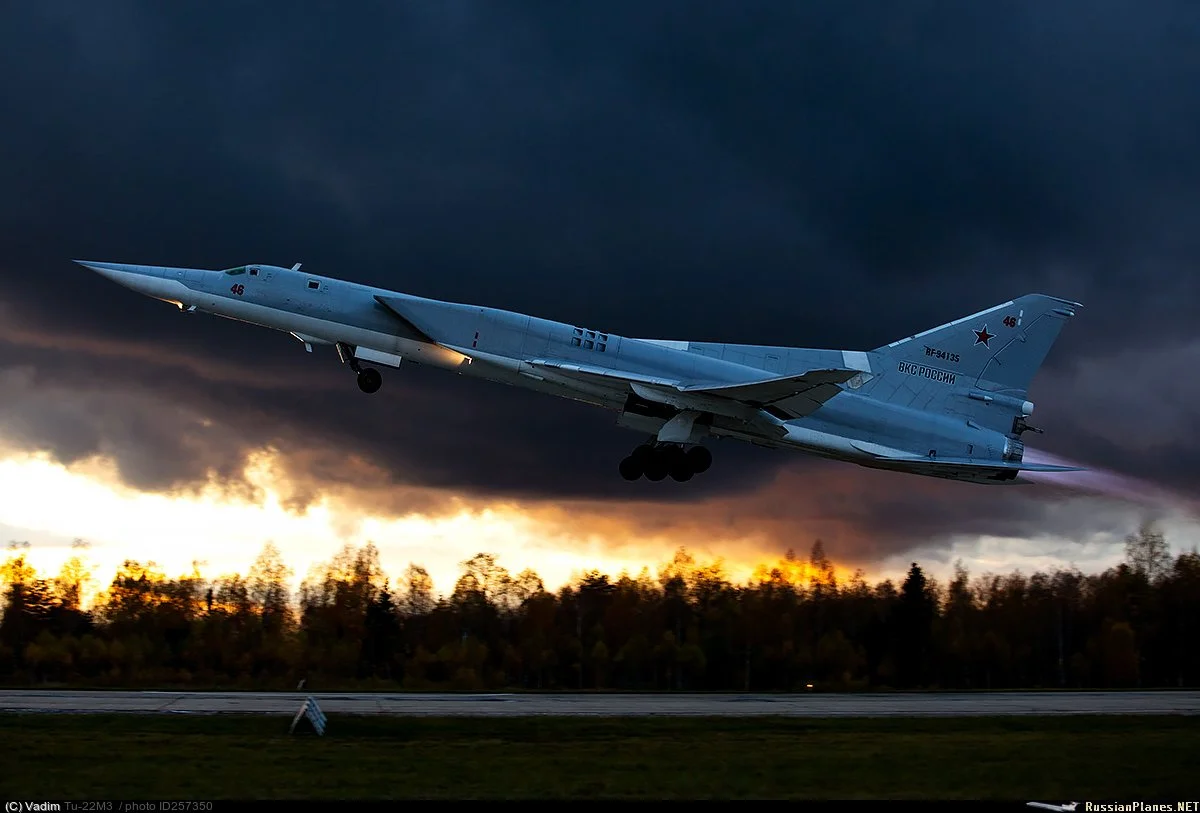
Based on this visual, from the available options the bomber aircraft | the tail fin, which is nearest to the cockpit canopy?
the bomber aircraft

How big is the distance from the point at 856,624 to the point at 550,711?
3538cm

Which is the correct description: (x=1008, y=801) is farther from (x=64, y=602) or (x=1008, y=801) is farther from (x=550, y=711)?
(x=64, y=602)

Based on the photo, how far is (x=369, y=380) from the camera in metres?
26.6

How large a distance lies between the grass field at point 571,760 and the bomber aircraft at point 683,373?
6936 millimetres

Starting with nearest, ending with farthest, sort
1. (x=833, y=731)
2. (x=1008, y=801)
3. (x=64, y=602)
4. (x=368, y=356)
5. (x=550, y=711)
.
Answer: (x=1008, y=801), (x=833, y=731), (x=550, y=711), (x=368, y=356), (x=64, y=602)

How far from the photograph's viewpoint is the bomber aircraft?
86.7ft

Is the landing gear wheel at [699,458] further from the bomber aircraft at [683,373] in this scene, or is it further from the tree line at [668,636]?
the tree line at [668,636]

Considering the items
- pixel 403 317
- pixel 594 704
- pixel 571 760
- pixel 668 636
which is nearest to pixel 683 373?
pixel 403 317

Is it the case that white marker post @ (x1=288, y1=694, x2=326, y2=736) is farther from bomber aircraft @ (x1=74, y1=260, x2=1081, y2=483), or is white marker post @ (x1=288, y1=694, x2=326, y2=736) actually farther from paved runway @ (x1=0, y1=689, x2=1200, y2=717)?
bomber aircraft @ (x1=74, y1=260, x2=1081, y2=483)

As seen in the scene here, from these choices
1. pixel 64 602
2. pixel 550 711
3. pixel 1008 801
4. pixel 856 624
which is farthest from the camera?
pixel 64 602

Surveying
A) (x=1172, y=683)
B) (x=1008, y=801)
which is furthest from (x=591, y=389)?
(x=1172, y=683)

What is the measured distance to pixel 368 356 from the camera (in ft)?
87.6

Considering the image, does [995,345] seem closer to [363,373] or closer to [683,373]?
[683,373]

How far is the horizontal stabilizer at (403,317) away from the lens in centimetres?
2639
